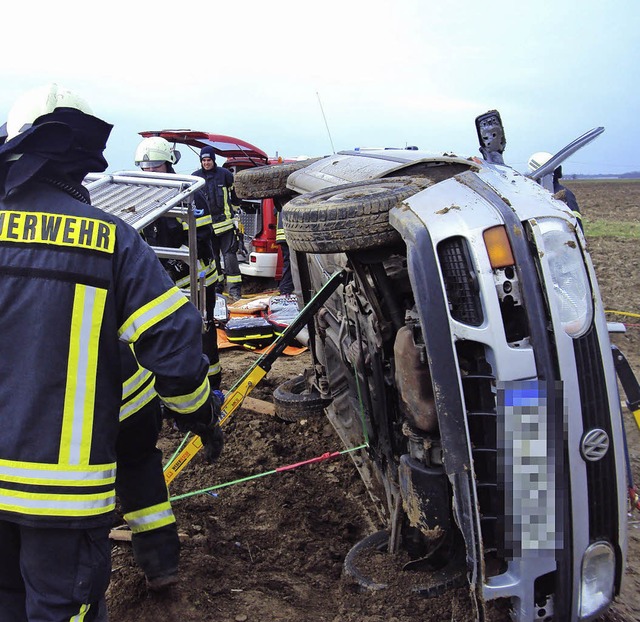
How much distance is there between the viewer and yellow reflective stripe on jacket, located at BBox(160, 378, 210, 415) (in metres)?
2.24

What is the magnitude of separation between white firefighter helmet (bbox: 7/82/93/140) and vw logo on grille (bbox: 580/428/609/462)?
6.32 feet

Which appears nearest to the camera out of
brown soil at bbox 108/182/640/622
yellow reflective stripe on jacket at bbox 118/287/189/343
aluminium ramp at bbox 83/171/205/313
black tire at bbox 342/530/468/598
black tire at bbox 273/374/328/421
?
yellow reflective stripe on jacket at bbox 118/287/189/343

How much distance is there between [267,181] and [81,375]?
8.03 ft

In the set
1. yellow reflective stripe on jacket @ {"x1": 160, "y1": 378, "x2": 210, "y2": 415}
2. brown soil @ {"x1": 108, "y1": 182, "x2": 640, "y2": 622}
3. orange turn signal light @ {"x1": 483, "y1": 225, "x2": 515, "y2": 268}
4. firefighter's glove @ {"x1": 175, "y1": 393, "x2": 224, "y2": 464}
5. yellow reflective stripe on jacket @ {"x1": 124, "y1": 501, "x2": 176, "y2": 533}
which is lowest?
brown soil @ {"x1": 108, "y1": 182, "x2": 640, "y2": 622}

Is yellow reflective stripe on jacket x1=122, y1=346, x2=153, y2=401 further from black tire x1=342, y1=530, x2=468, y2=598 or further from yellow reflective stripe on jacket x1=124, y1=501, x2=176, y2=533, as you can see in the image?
black tire x1=342, y1=530, x2=468, y2=598

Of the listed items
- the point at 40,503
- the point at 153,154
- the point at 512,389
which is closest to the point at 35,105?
the point at 40,503

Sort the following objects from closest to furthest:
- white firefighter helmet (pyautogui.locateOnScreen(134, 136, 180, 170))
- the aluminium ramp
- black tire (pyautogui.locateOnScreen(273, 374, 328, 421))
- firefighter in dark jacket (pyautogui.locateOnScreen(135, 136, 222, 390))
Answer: the aluminium ramp < black tire (pyautogui.locateOnScreen(273, 374, 328, 421)) < firefighter in dark jacket (pyautogui.locateOnScreen(135, 136, 222, 390)) < white firefighter helmet (pyautogui.locateOnScreen(134, 136, 180, 170))

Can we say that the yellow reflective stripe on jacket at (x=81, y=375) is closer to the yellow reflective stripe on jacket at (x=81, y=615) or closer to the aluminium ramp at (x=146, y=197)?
the yellow reflective stripe on jacket at (x=81, y=615)

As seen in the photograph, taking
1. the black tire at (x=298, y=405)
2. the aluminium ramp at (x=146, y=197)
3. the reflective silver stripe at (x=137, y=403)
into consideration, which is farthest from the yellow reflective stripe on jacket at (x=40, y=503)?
the black tire at (x=298, y=405)

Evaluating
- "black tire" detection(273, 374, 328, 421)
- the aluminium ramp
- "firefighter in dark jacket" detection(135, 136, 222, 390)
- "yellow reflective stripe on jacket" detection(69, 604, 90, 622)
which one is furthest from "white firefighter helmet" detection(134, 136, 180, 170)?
"yellow reflective stripe on jacket" detection(69, 604, 90, 622)

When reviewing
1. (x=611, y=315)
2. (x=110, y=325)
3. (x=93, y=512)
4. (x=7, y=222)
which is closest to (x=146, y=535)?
(x=93, y=512)

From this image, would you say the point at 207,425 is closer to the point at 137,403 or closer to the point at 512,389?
the point at 137,403

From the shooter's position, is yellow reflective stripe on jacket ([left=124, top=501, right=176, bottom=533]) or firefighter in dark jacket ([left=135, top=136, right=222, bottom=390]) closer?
yellow reflective stripe on jacket ([left=124, top=501, right=176, bottom=533])

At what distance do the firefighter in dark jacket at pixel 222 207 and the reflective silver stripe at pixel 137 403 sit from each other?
5.90m
